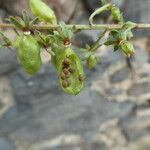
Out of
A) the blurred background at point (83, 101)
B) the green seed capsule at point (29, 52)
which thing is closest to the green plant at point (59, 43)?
the green seed capsule at point (29, 52)

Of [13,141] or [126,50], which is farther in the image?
[13,141]

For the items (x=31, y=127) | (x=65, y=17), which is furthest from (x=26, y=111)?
(x=65, y=17)

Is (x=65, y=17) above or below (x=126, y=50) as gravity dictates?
above

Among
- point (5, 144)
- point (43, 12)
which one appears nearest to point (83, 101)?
point (5, 144)

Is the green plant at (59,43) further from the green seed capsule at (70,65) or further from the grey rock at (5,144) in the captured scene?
the grey rock at (5,144)

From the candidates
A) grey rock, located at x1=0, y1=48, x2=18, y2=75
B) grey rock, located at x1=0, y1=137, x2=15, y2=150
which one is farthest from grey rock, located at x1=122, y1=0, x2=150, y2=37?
grey rock, located at x1=0, y1=137, x2=15, y2=150

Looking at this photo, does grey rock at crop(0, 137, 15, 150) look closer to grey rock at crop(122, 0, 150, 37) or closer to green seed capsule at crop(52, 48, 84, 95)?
grey rock at crop(122, 0, 150, 37)

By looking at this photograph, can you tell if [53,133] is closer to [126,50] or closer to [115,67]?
[115,67]
